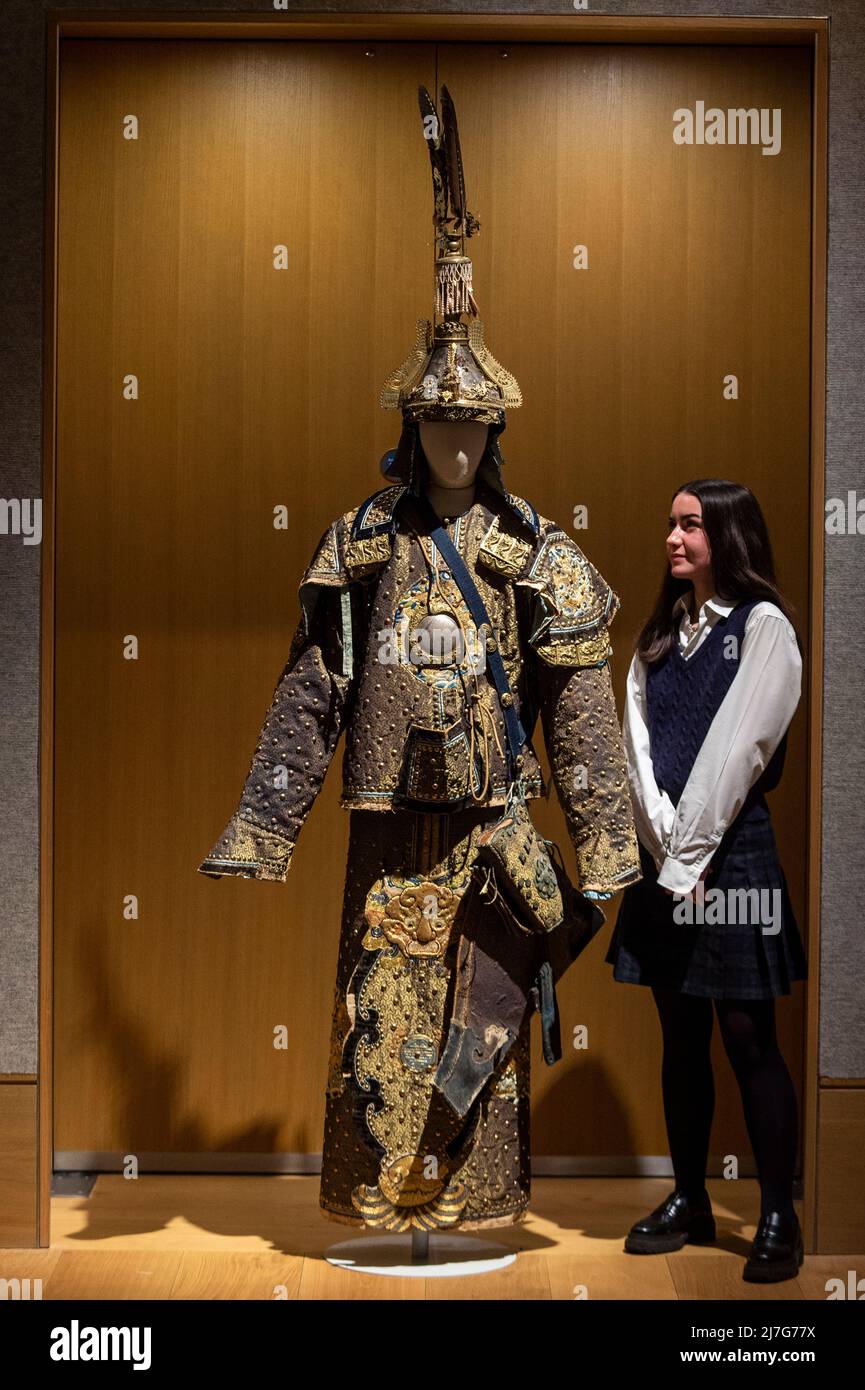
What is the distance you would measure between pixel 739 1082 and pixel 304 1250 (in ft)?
2.95

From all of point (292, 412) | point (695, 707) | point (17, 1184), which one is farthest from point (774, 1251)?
point (292, 412)

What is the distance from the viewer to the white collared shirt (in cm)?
349

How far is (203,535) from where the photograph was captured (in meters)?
4.11

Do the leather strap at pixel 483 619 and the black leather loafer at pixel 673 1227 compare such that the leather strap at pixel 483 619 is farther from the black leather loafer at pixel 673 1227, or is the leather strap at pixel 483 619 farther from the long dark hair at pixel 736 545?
the black leather loafer at pixel 673 1227

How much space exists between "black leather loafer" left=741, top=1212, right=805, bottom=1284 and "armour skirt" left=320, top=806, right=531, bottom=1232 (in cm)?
48

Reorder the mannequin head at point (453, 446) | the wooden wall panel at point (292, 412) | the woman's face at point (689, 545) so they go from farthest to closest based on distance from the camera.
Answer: the wooden wall panel at point (292, 412)
the woman's face at point (689, 545)
the mannequin head at point (453, 446)

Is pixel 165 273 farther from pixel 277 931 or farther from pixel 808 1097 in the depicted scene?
pixel 808 1097

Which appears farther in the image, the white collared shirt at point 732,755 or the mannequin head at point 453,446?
the white collared shirt at point 732,755

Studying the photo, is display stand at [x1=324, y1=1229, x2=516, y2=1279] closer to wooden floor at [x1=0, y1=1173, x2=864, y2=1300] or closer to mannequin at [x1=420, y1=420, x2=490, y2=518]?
wooden floor at [x1=0, y1=1173, x2=864, y2=1300]

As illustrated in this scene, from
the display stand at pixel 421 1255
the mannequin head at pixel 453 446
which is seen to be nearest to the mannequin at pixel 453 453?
the mannequin head at pixel 453 446

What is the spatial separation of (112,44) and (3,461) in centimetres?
100

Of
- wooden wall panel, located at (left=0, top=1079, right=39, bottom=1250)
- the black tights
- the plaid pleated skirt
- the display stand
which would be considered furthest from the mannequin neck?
wooden wall panel, located at (left=0, top=1079, right=39, bottom=1250)

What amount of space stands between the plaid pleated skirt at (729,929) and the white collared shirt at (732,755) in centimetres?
7

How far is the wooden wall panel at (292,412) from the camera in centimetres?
403
